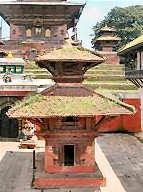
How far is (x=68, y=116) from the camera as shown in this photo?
556 inches

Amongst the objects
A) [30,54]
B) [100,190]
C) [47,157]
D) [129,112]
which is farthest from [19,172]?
[30,54]

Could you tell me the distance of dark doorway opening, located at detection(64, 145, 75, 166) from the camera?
50.1 ft

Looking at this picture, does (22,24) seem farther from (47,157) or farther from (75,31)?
(47,157)

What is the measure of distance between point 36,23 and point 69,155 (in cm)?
2641

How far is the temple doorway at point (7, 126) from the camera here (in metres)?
24.2

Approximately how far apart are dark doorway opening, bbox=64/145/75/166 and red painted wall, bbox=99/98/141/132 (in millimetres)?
12718

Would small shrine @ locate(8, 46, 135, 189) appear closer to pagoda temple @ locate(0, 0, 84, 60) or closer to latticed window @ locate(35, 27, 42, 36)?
pagoda temple @ locate(0, 0, 84, 60)

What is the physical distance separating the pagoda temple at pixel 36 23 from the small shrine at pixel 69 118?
24038mm

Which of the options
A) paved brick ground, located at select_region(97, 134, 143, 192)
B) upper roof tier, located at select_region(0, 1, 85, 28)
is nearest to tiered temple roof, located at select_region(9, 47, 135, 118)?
paved brick ground, located at select_region(97, 134, 143, 192)

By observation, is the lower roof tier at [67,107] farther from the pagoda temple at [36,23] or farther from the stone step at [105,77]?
the pagoda temple at [36,23]

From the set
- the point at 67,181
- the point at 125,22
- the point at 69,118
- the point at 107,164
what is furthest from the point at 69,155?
the point at 125,22

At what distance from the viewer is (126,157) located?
20.5 m

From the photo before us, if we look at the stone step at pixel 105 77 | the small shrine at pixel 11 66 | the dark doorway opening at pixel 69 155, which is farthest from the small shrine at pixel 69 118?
the stone step at pixel 105 77

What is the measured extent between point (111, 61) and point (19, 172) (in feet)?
90.3
